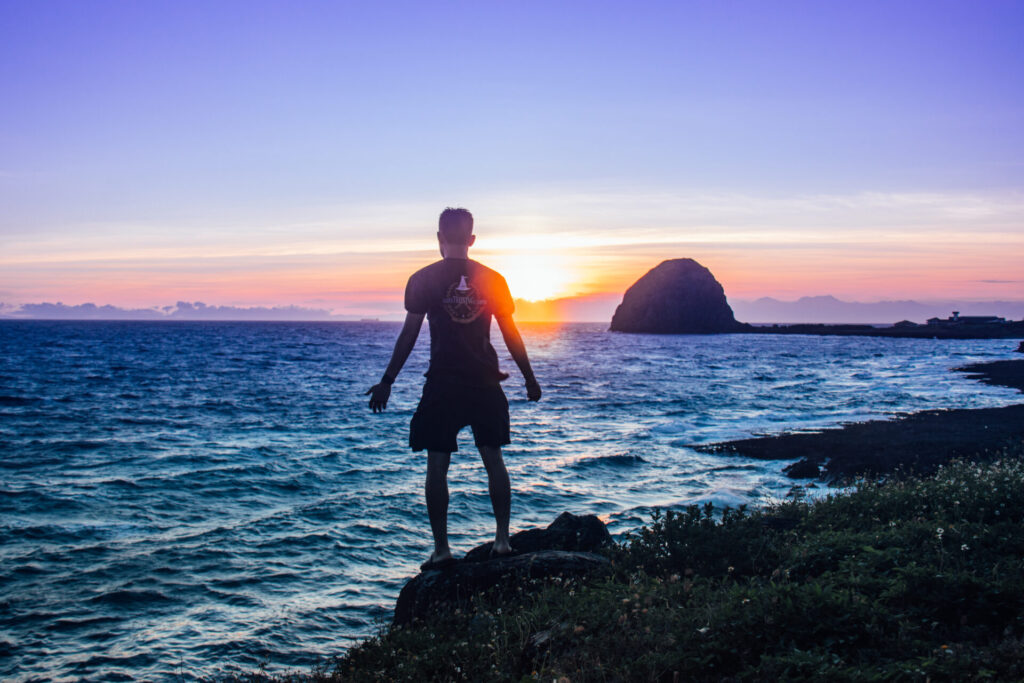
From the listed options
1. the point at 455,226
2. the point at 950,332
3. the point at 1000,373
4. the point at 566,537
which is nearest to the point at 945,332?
the point at 950,332

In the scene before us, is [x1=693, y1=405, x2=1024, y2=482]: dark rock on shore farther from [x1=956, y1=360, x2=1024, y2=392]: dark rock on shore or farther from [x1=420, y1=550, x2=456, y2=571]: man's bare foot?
[x1=956, y1=360, x2=1024, y2=392]: dark rock on shore

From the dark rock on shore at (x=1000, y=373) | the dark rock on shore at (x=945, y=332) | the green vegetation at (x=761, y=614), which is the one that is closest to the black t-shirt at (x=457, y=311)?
the green vegetation at (x=761, y=614)

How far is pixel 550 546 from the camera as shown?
7.29m

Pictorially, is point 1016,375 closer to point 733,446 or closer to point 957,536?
point 733,446

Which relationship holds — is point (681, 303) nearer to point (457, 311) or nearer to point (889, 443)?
point (889, 443)

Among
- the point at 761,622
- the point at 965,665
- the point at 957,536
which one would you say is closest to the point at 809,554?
the point at 957,536

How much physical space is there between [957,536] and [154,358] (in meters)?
69.2

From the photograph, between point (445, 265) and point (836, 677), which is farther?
point (445, 265)

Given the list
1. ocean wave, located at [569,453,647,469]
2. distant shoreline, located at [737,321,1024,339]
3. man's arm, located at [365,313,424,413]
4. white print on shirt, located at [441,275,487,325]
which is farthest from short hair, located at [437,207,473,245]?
distant shoreline, located at [737,321,1024,339]

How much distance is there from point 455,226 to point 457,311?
0.74m

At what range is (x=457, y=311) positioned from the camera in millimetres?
5906

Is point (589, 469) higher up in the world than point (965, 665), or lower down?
lower down

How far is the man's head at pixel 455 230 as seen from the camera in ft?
19.5

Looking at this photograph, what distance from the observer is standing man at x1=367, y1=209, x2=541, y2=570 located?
591 cm
